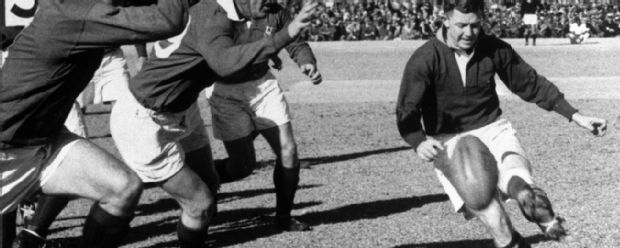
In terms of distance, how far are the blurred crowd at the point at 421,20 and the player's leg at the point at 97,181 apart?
3568 centimetres

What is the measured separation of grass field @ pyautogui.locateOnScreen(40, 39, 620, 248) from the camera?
7.36 metres

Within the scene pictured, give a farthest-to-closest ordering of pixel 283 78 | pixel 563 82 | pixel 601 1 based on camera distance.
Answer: pixel 601 1
pixel 283 78
pixel 563 82

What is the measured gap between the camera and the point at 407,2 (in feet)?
163

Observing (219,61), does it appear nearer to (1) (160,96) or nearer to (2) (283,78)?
(1) (160,96)

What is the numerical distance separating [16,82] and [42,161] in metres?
0.38

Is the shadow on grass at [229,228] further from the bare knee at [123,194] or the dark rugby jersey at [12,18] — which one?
the bare knee at [123,194]

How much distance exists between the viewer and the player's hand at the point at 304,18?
5.09 metres

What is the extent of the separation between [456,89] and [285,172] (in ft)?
6.67

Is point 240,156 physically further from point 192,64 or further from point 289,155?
point 192,64

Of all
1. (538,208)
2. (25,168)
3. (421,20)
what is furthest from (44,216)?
(421,20)

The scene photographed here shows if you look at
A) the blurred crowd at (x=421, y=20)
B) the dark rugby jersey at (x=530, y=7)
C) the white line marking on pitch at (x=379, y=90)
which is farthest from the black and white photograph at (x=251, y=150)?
the blurred crowd at (x=421, y=20)

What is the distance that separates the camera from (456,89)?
605 centimetres

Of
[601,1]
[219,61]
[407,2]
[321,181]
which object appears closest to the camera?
[219,61]

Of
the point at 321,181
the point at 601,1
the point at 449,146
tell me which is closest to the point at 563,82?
the point at 321,181
